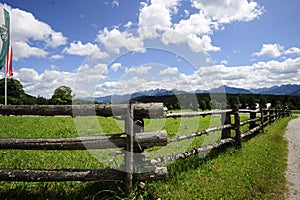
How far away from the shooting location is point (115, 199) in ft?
13.5

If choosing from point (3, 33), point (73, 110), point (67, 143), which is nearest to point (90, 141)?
point (67, 143)

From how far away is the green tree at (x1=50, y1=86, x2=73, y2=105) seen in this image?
86.1 metres

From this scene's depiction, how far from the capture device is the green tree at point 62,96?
86.1 m

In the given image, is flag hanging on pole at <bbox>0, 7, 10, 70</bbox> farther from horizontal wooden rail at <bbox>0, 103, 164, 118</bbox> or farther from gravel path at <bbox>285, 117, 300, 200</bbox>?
gravel path at <bbox>285, 117, 300, 200</bbox>

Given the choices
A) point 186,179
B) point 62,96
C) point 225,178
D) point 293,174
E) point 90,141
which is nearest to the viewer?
point 90,141

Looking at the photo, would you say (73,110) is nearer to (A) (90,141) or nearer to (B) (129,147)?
(A) (90,141)

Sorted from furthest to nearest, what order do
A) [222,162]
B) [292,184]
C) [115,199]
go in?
[222,162] < [292,184] < [115,199]

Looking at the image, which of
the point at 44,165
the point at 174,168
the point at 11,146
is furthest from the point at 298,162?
the point at 11,146

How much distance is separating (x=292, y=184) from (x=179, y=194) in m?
2.89

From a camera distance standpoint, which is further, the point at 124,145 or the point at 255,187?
the point at 255,187

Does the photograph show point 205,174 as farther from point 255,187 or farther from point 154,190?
point 154,190

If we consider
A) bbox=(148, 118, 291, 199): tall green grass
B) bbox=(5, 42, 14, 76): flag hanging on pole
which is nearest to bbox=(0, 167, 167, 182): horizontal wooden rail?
bbox=(148, 118, 291, 199): tall green grass

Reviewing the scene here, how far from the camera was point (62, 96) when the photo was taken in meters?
89.6

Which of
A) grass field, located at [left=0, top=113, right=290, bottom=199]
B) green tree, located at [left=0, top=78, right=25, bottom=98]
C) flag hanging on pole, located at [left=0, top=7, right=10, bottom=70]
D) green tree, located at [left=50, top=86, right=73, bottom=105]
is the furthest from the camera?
green tree, located at [left=50, top=86, right=73, bottom=105]
